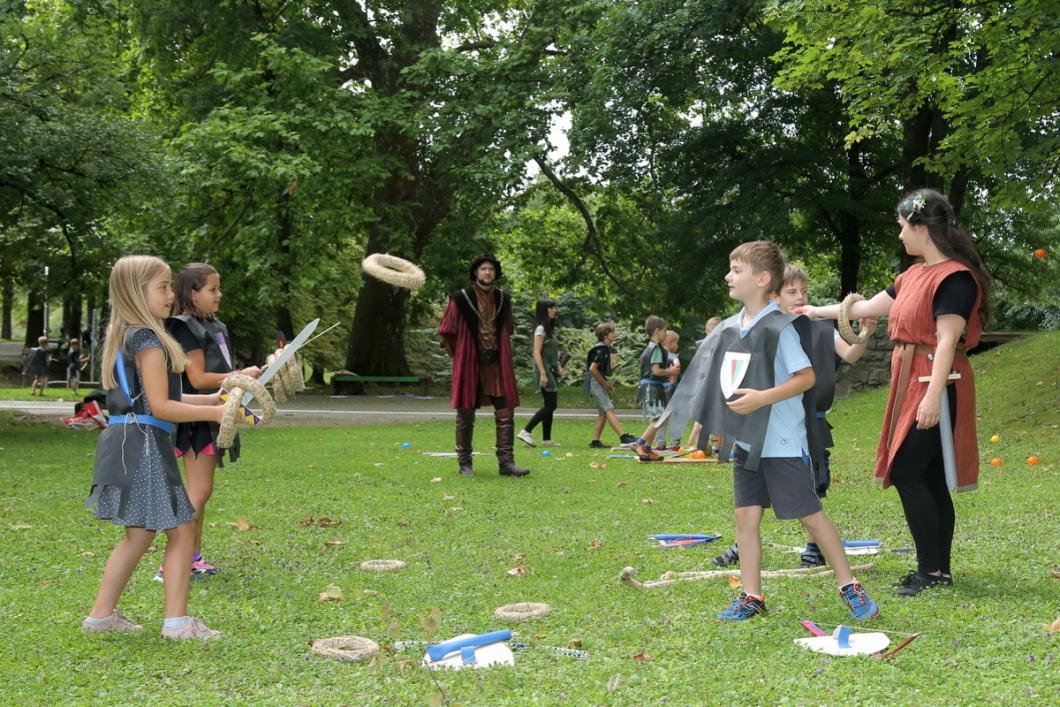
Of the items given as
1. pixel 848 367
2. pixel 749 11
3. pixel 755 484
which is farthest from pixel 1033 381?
pixel 755 484

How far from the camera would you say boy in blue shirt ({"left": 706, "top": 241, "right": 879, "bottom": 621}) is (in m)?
5.04

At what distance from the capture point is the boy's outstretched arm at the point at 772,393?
16.3 feet

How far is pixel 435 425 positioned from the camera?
19562 mm

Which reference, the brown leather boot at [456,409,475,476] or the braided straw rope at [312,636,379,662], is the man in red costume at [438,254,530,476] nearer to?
the brown leather boot at [456,409,475,476]

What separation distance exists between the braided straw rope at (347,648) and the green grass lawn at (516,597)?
0.27 feet

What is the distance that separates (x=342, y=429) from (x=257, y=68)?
802 centimetres

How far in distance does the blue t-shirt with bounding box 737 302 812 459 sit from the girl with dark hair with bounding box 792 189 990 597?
356mm

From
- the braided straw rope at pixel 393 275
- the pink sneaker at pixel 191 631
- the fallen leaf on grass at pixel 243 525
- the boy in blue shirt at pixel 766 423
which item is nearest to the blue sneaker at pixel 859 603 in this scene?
the boy in blue shirt at pixel 766 423

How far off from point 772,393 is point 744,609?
101 centimetres

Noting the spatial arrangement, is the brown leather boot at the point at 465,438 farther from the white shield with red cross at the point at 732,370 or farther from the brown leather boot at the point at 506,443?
the white shield with red cross at the point at 732,370

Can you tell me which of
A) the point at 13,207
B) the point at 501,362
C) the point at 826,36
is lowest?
the point at 501,362

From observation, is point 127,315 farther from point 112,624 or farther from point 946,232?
point 946,232

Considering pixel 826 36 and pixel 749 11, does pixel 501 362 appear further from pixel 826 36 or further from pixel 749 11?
pixel 749 11

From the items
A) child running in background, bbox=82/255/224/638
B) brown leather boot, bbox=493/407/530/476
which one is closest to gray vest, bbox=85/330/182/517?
child running in background, bbox=82/255/224/638
